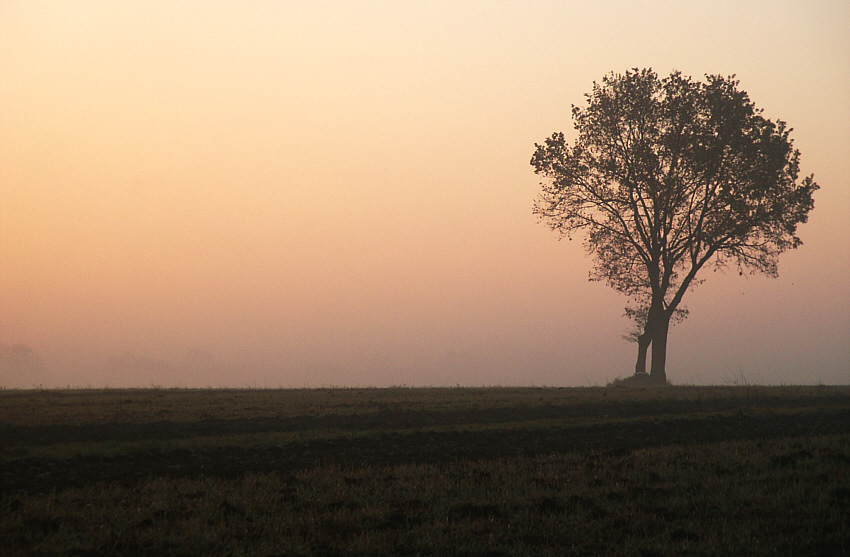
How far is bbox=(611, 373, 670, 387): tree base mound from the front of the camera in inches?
1715

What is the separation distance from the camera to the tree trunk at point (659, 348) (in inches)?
1759

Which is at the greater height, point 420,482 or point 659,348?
point 659,348

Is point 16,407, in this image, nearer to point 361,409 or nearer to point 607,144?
point 361,409

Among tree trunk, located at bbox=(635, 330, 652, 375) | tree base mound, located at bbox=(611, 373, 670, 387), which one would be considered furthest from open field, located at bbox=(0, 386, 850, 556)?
tree trunk, located at bbox=(635, 330, 652, 375)

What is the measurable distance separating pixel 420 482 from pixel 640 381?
106 feet

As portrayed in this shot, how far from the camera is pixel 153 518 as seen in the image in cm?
1219

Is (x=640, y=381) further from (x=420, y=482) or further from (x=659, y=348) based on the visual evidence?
(x=420, y=482)

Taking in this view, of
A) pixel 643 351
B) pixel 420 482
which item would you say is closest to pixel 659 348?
pixel 643 351

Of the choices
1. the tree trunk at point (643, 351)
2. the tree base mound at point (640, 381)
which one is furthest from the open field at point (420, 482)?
the tree trunk at point (643, 351)

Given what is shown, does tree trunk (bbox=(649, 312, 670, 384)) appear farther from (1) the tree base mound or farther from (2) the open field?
(2) the open field

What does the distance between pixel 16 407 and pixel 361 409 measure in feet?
41.2

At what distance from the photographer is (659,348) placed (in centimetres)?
4491

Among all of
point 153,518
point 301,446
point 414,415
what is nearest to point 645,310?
point 414,415

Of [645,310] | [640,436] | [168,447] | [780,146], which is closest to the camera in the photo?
[168,447]
